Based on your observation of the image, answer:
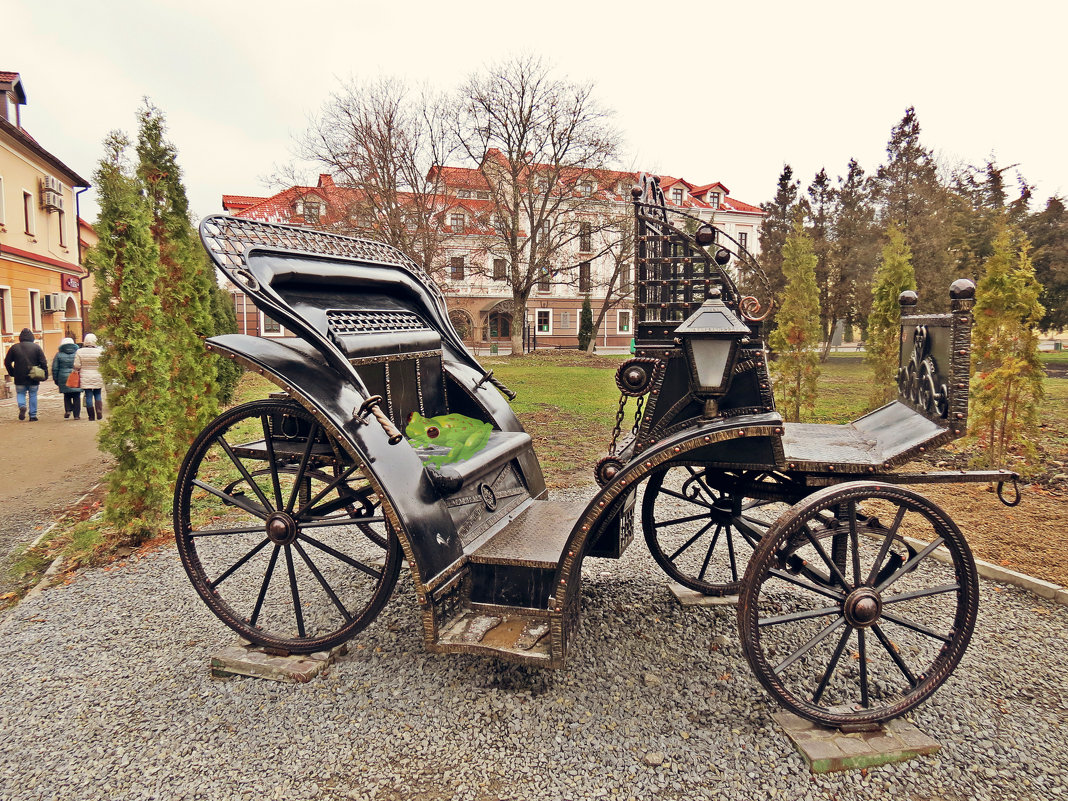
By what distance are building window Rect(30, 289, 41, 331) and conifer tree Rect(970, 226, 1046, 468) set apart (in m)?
20.9

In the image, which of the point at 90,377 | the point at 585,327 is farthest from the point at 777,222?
the point at 90,377

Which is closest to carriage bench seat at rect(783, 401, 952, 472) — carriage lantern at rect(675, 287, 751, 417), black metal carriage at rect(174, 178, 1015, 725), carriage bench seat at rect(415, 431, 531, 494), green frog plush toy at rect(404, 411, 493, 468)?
black metal carriage at rect(174, 178, 1015, 725)

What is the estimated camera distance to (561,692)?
2701mm

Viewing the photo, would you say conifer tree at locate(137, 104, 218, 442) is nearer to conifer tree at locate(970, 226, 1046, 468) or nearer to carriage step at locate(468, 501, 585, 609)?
carriage step at locate(468, 501, 585, 609)

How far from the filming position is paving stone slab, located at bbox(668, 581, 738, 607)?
138 inches

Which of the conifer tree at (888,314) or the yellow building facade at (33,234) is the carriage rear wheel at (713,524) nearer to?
the conifer tree at (888,314)

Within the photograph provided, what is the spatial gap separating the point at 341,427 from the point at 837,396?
40.0 feet

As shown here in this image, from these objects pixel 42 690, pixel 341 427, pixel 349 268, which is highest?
pixel 349 268

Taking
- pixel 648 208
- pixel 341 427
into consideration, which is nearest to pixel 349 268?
pixel 341 427

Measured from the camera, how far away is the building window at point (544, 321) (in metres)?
38.5

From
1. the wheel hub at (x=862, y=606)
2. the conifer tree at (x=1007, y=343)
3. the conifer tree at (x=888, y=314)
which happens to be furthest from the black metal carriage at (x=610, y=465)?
the conifer tree at (x=888, y=314)

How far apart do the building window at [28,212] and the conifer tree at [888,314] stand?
2075 centimetres

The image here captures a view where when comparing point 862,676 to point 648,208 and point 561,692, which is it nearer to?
point 561,692

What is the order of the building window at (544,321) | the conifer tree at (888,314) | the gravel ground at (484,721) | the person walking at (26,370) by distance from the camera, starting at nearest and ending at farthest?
the gravel ground at (484,721) < the conifer tree at (888,314) < the person walking at (26,370) < the building window at (544,321)
